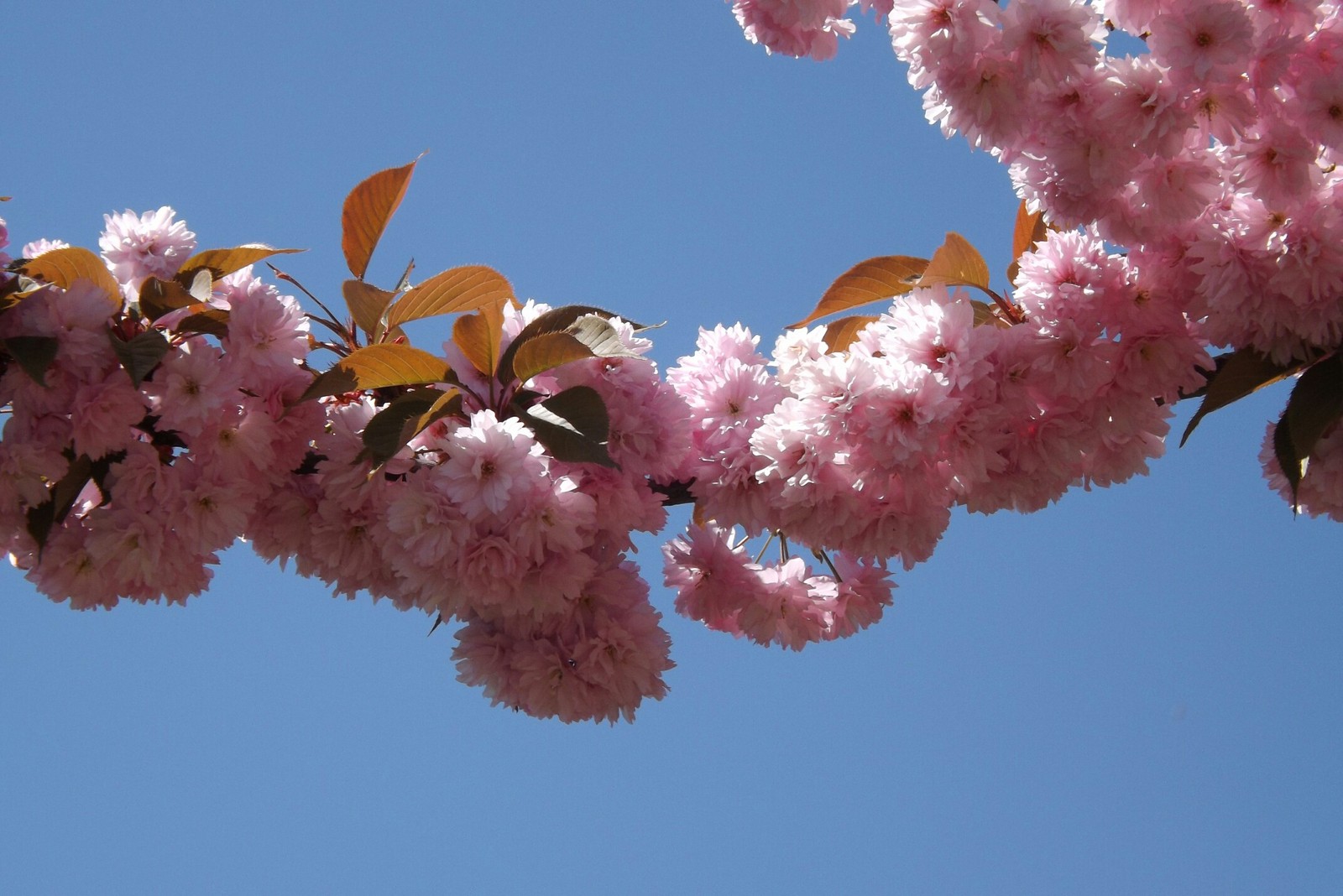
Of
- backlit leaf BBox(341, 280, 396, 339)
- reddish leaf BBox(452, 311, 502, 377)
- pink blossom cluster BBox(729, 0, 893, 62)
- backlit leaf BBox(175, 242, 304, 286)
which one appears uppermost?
pink blossom cluster BBox(729, 0, 893, 62)

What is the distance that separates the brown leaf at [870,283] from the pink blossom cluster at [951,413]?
0.26 m

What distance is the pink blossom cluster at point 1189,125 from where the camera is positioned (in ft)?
5.03

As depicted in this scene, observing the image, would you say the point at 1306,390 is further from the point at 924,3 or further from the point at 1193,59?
the point at 924,3

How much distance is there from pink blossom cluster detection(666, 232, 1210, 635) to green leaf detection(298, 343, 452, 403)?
431 millimetres

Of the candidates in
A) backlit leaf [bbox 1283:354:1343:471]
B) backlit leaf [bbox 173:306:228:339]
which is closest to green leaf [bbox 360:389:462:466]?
backlit leaf [bbox 173:306:228:339]

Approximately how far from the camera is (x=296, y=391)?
1762 millimetres

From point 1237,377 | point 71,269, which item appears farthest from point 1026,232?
point 71,269

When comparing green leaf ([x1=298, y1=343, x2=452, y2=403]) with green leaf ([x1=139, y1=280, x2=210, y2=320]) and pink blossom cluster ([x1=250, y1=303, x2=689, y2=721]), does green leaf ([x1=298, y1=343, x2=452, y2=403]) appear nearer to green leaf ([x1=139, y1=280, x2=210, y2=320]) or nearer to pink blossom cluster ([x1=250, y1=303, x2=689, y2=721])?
pink blossom cluster ([x1=250, y1=303, x2=689, y2=721])

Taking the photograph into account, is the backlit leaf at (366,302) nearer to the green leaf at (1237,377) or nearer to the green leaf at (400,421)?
the green leaf at (400,421)

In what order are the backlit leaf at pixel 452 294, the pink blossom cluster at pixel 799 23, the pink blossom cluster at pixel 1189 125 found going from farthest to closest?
the backlit leaf at pixel 452 294, the pink blossom cluster at pixel 799 23, the pink blossom cluster at pixel 1189 125

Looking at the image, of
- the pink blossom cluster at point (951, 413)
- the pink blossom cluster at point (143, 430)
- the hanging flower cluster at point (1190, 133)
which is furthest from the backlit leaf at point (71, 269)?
the hanging flower cluster at point (1190, 133)

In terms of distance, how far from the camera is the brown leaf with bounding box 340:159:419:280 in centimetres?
192

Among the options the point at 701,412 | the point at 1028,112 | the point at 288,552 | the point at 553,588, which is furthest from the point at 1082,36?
the point at 288,552

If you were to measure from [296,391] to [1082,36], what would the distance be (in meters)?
1.22
